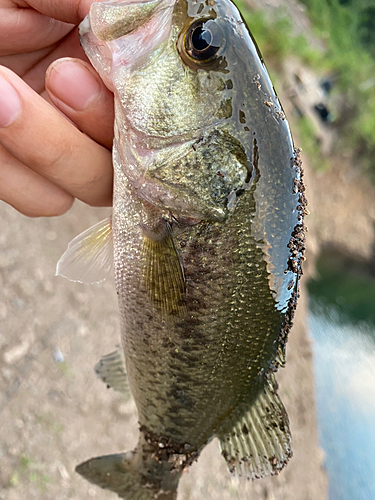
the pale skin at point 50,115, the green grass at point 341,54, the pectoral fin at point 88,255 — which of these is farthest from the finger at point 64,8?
the green grass at point 341,54

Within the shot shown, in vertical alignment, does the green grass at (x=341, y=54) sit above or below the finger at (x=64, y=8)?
below

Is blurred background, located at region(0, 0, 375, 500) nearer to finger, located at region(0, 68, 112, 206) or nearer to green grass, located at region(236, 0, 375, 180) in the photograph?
green grass, located at region(236, 0, 375, 180)

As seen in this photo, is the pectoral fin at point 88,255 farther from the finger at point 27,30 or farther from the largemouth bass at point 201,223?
the finger at point 27,30

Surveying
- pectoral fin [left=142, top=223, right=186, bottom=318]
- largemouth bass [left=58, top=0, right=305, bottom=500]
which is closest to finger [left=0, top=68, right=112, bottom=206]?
largemouth bass [left=58, top=0, right=305, bottom=500]

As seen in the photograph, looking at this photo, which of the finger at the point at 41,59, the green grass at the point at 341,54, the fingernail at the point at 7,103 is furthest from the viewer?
the green grass at the point at 341,54

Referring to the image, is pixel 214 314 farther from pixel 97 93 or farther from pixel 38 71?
pixel 38 71
